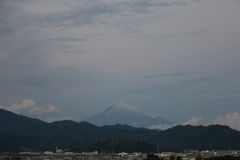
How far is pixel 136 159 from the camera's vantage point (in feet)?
598

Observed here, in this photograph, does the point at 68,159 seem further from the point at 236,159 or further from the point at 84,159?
the point at 236,159

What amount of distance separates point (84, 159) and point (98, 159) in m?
8.60

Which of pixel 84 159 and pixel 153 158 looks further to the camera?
pixel 84 159

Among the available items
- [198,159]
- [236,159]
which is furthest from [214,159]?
[198,159]

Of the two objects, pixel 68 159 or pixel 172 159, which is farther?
pixel 68 159

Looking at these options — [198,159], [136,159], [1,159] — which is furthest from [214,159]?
[1,159]

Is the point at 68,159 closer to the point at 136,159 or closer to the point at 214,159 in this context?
the point at 136,159

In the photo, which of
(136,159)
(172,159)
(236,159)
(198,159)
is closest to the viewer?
(236,159)

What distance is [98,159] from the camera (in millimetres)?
182875

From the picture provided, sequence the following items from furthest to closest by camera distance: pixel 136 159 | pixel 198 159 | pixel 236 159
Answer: pixel 136 159 → pixel 198 159 → pixel 236 159

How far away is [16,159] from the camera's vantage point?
190 metres

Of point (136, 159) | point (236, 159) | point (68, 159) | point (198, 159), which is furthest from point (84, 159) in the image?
point (236, 159)

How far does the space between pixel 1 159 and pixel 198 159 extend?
85.3 metres

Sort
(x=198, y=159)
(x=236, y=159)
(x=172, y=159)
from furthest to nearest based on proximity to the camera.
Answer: (x=198, y=159) < (x=172, y=159) < (x=236, y=159)
